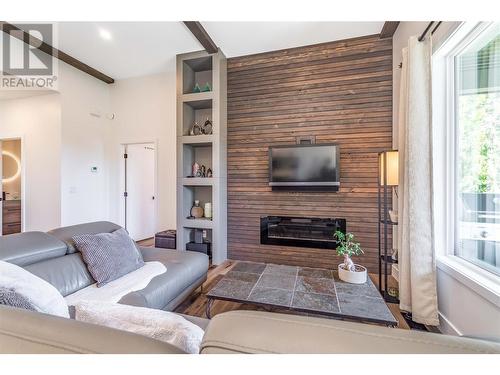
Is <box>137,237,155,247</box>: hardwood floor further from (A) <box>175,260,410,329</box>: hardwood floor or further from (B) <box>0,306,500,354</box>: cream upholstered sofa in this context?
(B) <box>0,306,500,354</box>: cream upholstered sofa

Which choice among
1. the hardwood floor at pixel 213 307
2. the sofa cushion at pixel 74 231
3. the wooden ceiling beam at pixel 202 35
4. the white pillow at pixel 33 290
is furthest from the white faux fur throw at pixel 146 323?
the wooden ceiling beam at pixel 202 35

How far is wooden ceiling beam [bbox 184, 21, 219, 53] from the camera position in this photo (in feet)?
8.88

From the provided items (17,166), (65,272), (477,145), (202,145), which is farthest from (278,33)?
(17,166)

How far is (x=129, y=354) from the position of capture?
0.44 metres

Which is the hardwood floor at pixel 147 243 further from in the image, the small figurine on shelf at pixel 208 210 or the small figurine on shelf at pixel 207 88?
the small figurine on shelf at pixel 207 88

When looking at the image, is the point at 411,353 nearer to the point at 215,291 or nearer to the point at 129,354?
the point at 129,354

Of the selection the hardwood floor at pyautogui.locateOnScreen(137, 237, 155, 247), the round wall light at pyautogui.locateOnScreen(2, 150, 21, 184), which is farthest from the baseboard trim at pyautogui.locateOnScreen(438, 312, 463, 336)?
the round wall light at pyautogui.locateOnScreen(2, 150, 21, 184)

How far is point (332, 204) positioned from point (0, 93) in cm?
557

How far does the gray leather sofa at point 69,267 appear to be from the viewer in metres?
1.43

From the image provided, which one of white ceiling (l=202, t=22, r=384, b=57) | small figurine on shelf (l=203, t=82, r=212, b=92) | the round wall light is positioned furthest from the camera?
the round wall light

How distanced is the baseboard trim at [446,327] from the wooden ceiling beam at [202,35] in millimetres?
3743

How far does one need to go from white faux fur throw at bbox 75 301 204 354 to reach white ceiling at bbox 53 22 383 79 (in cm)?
309
